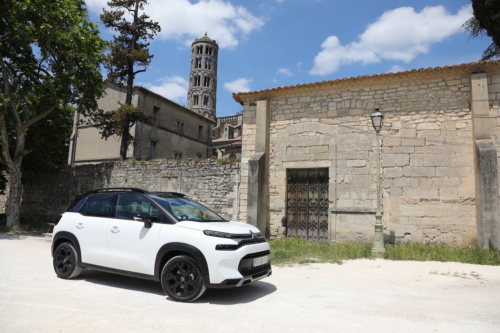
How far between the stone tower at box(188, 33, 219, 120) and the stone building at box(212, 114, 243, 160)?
10358 millimetres

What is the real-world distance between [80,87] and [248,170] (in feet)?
29.6

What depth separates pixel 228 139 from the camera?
3856 cm

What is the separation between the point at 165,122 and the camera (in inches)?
1115

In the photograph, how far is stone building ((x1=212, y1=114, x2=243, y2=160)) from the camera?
32.9m

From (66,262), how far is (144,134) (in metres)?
21.0

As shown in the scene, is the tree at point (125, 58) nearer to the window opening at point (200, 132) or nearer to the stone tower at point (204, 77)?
the window opening at point (200, 132)

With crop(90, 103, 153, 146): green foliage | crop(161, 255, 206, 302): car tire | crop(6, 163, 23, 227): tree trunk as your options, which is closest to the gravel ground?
crop(161, 255, 206, 302): car tire

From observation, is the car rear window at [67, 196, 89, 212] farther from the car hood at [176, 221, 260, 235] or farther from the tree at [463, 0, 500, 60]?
the tree at [463, 0, 500, 60]

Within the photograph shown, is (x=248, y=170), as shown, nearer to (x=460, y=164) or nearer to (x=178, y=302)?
(x=460, y=164)

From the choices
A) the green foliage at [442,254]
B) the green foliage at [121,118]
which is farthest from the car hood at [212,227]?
the green foliage at [121,118]

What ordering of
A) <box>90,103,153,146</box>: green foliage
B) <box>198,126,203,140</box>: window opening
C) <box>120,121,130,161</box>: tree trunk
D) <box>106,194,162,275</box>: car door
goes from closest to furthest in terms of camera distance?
1. <box>106,194,162,275</box>: car door
2. <box>90,103,153,146</box>: green foliage
3. <box>120,121,130,161</box>: tree trunk
4. <box>198,126,203,140</box>: window opening

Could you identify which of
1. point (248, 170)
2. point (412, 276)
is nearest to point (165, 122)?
point (248, 170)

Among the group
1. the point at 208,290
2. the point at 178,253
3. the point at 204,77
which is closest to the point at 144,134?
the point at 208,290

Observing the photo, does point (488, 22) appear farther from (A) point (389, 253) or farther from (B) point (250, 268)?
(B) point (250, 268)
